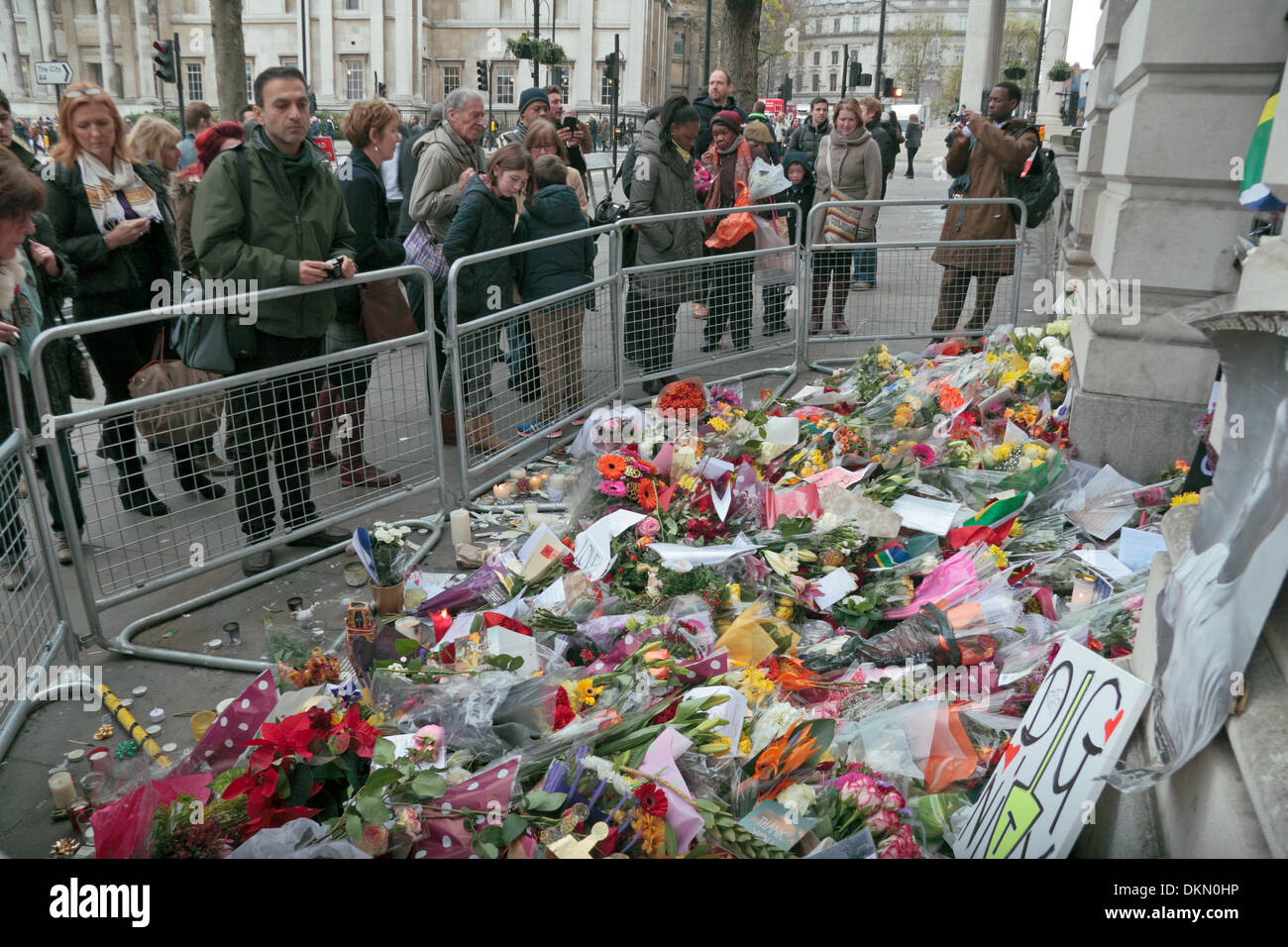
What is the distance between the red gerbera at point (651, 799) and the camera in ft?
7.81

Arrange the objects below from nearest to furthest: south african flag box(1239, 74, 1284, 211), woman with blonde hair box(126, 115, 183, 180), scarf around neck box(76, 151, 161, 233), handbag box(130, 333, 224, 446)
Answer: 1. south african flag box(1239, 74, 1284, 211)
2. handbag box(130, 333, 224, 446)
3. scarf around neck box(76, 151, 161, 233)
4. woman with blonde hair box(126, 115, 183, 180)

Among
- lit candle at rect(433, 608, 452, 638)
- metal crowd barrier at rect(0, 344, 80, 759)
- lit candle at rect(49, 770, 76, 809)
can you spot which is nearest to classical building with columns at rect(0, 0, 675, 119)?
metal crowd barrier at rect(0, 344, 80, 759)

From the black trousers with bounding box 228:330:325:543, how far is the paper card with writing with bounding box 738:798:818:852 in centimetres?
277

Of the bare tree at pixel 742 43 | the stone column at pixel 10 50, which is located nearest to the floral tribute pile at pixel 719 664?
the bare tree at pixel 742 43

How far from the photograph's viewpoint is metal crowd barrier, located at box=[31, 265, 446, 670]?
3.87m

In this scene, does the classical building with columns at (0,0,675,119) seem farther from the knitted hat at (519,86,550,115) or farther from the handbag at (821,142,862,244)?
the handbag at (821,142,862,244)

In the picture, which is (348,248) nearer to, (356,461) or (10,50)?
(356,461)

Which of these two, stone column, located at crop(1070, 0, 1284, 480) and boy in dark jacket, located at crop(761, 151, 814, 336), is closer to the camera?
stone column, located at crop(1070, 0, 1284, 480)

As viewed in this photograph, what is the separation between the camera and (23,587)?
3.43 metres

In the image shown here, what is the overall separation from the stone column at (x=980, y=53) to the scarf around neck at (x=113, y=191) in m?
28.1

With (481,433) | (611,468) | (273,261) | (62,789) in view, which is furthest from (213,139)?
(62,789)

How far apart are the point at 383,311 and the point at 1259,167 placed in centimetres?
424
